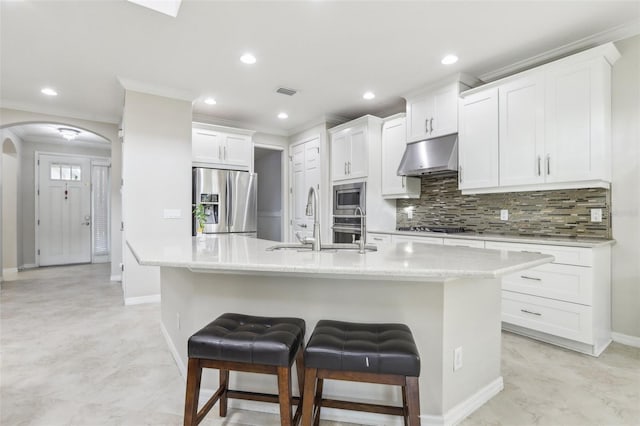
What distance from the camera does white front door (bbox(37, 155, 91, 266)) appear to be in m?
6.62

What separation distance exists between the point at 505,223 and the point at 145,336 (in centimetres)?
371

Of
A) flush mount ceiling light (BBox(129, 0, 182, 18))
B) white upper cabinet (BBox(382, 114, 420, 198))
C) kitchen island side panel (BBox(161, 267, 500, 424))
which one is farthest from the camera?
white upper cabinet (BBox(382, 114, 420, 198))

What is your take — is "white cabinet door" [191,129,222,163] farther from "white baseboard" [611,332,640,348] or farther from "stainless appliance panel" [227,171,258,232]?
"white baseboard" [611,332,640,348]

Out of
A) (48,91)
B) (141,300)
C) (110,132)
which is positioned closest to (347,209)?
(141,300)

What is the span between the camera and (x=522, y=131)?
119 inches

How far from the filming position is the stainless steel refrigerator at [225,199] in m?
4.51

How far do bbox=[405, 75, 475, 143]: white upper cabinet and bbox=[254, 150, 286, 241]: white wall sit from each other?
2733 mm

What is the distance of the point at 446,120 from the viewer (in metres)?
3.62

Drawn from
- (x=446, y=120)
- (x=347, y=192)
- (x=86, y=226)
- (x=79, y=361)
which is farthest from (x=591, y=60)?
(x=86, y=226)

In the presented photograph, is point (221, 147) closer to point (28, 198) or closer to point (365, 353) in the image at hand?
point (365, 353)

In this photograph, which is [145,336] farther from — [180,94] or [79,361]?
[180,94]

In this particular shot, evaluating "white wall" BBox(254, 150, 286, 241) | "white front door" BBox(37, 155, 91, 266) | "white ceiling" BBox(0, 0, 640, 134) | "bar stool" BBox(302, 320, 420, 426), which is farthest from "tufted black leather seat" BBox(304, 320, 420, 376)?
"white front door" BBox(37, 155, 91, 266)

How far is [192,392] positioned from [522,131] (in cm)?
330

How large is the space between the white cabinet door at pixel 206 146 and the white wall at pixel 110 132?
4.90 ft
